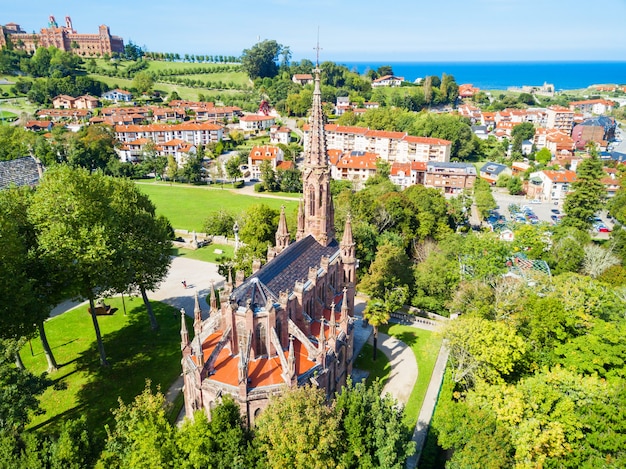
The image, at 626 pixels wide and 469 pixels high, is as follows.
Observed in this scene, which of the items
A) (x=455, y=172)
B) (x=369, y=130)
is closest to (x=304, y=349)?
(x=455, y=172)

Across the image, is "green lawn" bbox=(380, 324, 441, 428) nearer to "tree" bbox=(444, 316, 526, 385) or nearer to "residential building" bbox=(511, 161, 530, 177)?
"tree" bbox=(444, 316, 526, 385)

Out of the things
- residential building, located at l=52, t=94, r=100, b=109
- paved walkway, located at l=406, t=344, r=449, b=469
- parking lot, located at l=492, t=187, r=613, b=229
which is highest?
residential building, located at l=52, t=94, r=100, b=109

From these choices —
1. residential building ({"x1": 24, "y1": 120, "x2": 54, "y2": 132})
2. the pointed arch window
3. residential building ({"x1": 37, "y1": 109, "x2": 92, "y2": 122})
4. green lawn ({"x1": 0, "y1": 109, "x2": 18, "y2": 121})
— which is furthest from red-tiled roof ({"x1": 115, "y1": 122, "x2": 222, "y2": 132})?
the pointed arch window

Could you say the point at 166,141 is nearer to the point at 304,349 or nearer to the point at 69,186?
the point at 69,186

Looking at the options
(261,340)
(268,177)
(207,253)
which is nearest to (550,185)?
(268,177)

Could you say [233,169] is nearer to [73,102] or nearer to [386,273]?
[386,273]

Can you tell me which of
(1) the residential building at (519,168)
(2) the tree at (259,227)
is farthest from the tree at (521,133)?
(2) the tree at (259,227)
